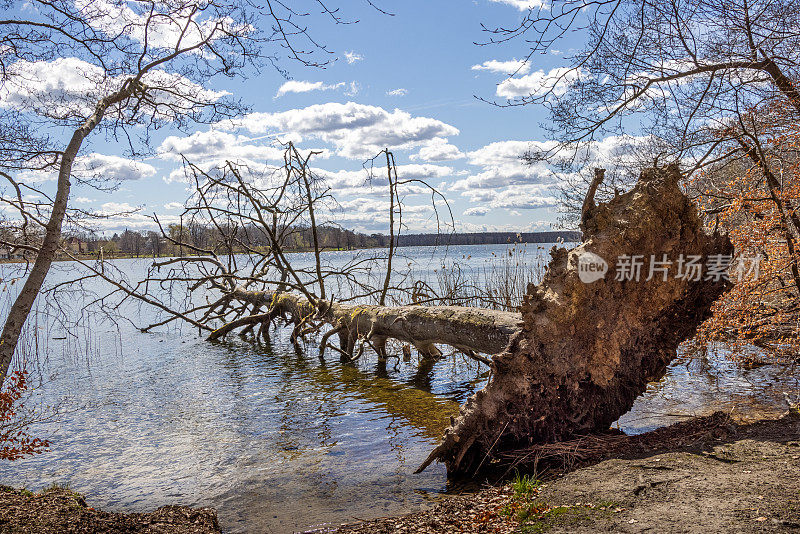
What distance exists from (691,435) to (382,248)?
281 inches

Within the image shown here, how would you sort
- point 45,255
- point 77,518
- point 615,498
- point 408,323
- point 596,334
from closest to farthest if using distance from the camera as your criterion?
point 615,498 → point 77,518 → point 45,255 → point 596,334 → point 408,323

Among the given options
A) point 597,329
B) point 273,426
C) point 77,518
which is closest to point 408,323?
point 273,426

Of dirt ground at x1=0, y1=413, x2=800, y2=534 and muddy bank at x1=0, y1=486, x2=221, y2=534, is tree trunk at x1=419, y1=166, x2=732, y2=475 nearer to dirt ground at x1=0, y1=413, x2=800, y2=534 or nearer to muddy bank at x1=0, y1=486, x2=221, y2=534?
dirt ground at x1=0, y1=413, x2=800, y2=534

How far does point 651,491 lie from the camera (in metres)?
3.13

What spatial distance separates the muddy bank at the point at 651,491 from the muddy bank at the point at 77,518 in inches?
44.4

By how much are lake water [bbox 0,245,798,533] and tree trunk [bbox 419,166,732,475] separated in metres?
0.64

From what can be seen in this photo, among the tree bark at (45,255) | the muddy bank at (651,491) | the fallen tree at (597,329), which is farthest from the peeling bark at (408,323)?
the tree bark at (45,255)

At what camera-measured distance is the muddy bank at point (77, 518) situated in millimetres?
3254

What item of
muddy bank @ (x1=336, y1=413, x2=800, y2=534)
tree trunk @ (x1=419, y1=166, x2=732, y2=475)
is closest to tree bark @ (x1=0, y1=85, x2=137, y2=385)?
muddy bank @ (x1=336, y1=413, x2=800, y2=534)

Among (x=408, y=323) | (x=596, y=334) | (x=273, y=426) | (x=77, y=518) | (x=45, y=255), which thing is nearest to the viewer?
(x=77, y=518)

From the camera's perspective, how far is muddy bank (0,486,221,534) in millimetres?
3254

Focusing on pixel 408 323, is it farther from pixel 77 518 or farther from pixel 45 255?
pixel 77 518

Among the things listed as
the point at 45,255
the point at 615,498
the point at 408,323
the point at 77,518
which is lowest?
the point at 77,518

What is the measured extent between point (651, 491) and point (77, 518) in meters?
3.56
